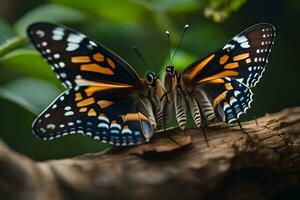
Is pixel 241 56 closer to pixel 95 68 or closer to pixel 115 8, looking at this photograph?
pixel 95 68

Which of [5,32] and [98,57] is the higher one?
[5,32]

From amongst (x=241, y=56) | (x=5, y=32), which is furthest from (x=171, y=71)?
(x=5, y=32)

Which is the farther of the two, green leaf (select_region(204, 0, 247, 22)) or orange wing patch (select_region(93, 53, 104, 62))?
green leaf (select_region(204, 0, 247, 22))

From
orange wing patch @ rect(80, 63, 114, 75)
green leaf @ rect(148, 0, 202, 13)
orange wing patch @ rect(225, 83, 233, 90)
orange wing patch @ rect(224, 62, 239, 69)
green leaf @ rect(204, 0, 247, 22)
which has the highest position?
green leaf @ rect(148, 0, 202, 13)

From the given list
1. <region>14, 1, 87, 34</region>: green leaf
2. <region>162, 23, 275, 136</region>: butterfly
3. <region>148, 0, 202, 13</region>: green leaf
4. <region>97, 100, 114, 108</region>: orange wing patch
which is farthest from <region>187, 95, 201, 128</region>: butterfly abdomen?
<region>14, 1, 87, 34</region>: green leaf

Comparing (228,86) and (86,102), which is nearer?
(86,102)

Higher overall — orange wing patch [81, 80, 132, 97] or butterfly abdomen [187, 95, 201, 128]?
orange wing patch [81, 80, 132, 97]

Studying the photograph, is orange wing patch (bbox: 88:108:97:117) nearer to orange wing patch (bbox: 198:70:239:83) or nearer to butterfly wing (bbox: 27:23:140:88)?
butterfly wing (bbox: 27:23:140:88)

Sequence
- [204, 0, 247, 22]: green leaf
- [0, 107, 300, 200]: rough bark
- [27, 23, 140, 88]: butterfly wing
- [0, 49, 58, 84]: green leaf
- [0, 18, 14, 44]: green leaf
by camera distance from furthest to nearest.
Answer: [0, 18, 14, 44]: green leaf
[204, 0, 247, 22]: green leaf
[0, 49, 58, 84]: green leaf
[27, 23, 140, 88]: butterfly wing
[0, 107, 300, 200]: rough bark
